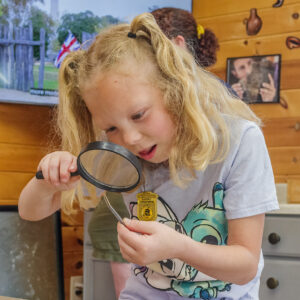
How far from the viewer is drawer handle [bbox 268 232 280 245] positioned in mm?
1863

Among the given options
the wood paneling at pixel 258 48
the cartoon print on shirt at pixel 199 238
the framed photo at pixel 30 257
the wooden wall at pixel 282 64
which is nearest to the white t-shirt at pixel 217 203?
the cartoon print on shirt at pixel 199 238

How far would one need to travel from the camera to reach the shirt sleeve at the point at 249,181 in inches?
38.3

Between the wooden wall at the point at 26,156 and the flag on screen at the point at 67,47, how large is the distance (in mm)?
224

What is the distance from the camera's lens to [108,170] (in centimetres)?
95

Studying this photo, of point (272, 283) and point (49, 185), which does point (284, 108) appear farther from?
point (49, 185)

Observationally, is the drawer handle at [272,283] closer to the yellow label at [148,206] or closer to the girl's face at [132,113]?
the yellow label at [148,206]

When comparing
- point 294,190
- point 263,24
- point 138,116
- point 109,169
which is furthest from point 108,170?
point 263,24

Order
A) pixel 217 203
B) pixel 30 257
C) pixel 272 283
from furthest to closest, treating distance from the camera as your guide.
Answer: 1. pixel 30 257
2. pixel 272 283
3. pixel 217 203

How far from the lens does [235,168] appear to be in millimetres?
1005

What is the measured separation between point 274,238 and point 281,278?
15 centimetres

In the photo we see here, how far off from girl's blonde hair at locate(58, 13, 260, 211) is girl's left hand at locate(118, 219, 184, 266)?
178mm

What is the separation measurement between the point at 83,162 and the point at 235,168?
31 centimetres

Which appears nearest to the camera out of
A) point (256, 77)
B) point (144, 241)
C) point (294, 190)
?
point (144, 241)

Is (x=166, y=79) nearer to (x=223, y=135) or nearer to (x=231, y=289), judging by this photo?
(x=223, y=135)
